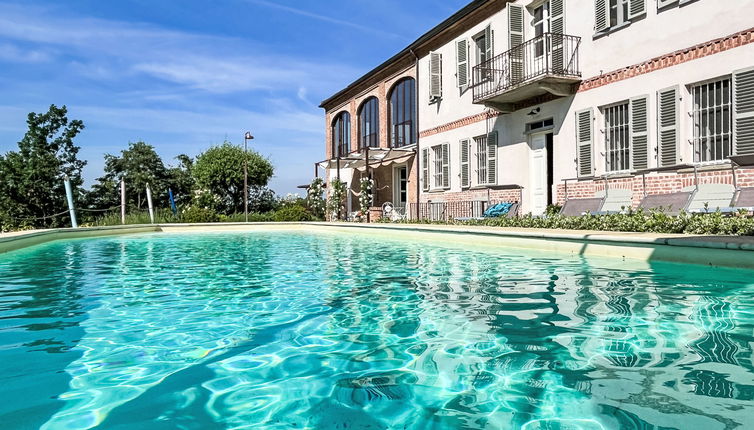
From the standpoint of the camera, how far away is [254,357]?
8.74 feet

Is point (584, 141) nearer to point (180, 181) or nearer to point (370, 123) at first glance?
point (370, 123)

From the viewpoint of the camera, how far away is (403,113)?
20312mm

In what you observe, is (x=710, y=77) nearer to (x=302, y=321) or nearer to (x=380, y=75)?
(x=302, y=321)

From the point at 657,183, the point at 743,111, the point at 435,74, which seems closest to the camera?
the point at 743,111

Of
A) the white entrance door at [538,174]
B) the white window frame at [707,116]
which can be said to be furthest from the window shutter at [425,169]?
the white window frame at [707,116]

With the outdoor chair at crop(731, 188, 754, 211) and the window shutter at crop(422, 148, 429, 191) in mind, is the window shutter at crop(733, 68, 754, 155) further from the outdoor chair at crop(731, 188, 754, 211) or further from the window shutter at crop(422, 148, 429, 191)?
the window shutter at crop(422, 148, 429, 191)

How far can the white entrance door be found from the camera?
12852mm

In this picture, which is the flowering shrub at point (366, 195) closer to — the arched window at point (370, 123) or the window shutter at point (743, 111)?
the arched window at point (370, 123)

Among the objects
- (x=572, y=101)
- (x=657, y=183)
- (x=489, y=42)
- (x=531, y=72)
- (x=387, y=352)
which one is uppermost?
(x=489, y=42)

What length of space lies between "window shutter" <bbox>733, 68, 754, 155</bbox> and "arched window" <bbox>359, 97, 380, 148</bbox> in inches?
589

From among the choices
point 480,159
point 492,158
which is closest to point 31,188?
point 480,159

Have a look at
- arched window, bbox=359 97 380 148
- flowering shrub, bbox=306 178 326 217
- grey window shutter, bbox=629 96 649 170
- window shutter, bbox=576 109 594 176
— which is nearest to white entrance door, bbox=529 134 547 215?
window shutter, bbox=576 109 594 176

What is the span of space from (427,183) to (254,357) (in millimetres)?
15704

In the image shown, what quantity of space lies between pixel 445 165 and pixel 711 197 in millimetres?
9369
